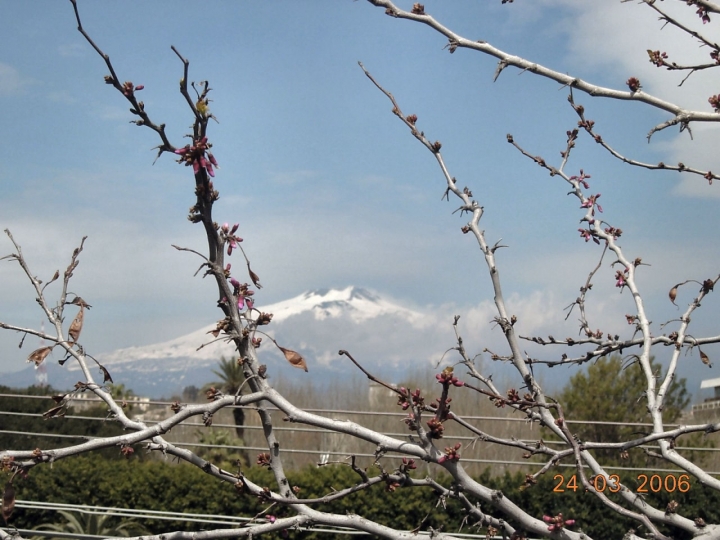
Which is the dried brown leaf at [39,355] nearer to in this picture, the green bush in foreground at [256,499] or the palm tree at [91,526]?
the green bush in foreground at [256,499]

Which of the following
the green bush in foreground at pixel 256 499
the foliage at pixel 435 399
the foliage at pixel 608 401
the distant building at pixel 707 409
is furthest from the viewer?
the distant building at pixel 707 409

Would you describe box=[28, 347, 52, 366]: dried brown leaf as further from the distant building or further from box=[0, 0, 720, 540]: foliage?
the distant building

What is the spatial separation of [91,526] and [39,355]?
20.0 ft

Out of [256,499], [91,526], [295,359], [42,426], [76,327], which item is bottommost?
[91,526]

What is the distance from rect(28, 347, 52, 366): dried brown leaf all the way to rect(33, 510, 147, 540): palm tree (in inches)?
222

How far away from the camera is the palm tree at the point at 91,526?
7602mm

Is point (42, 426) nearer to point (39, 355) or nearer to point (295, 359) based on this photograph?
point (39, 355)

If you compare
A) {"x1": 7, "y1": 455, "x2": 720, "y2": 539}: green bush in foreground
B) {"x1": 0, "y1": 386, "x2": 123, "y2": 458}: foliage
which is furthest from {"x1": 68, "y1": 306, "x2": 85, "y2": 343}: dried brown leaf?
{"x1": 0, "y1": 386, "x2": 123, "y2": 458}: foliage

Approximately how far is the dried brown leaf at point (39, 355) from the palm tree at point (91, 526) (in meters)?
5.63

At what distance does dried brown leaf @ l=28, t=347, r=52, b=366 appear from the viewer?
7.92 ft

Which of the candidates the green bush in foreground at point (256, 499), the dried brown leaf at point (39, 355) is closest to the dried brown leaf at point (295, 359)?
the dried brown leaf at point (39, 355)

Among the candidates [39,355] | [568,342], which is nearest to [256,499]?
[568,342]

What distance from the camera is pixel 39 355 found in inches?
96.0

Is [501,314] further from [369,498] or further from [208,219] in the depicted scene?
[369,498]
